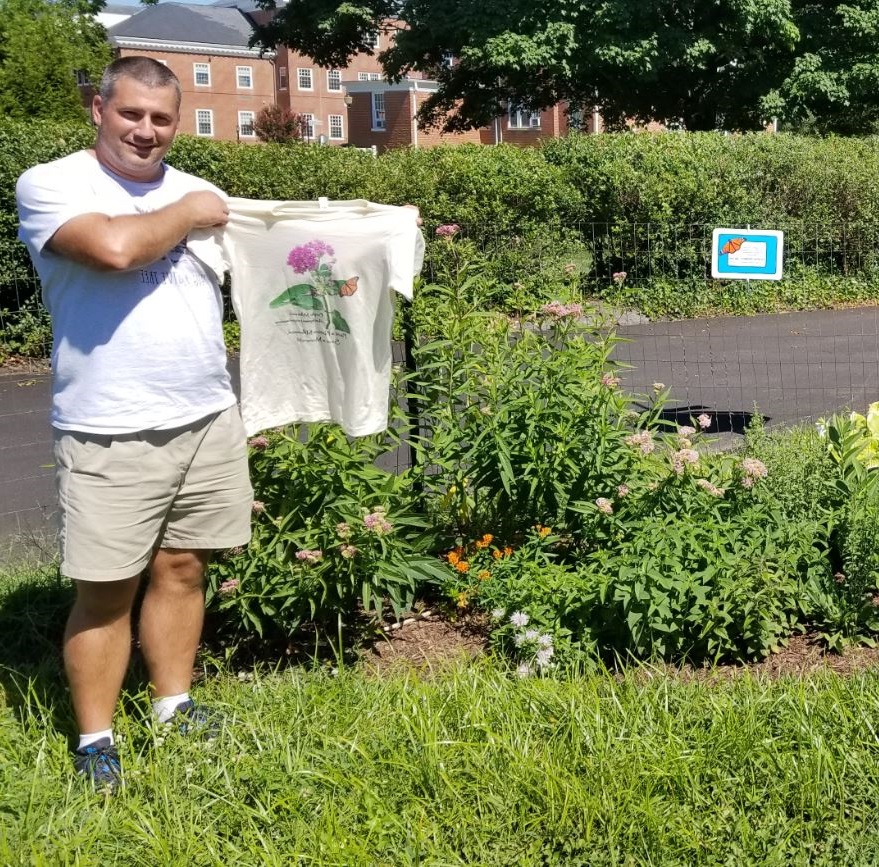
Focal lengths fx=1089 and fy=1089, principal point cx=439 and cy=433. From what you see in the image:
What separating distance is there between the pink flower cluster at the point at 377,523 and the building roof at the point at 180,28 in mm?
67438

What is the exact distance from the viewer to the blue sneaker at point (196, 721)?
314 cm

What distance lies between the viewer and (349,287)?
3607 millimetres

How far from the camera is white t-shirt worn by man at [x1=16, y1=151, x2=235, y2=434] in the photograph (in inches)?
111

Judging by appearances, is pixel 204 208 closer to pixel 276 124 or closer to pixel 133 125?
pixel 133 125

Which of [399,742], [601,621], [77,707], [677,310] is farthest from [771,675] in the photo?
[677,310]

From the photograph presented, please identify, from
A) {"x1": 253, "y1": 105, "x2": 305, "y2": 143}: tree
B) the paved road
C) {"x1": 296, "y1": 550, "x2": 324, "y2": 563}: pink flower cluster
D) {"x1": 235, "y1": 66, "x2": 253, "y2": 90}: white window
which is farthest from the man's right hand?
{"x1": 235, "y1": 66, "x2": 253, "y2": 90}: white window

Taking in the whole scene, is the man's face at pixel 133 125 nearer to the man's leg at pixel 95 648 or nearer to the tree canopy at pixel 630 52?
the man's leg at pixel 95 648

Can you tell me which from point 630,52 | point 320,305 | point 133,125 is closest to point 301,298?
point 320,305

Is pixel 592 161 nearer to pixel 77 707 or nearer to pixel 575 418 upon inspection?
pixel 575 418

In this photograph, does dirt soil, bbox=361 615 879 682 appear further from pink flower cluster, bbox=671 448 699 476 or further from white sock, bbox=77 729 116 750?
white sock, bbox=77 729 116 750

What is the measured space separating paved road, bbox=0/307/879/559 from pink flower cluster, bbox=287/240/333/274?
101 inches

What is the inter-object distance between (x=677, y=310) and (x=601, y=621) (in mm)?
11100

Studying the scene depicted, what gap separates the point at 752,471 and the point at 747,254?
2.89 metres

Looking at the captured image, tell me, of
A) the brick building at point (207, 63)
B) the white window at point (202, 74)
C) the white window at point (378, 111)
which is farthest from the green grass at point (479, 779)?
the white window at point (202, 74)
